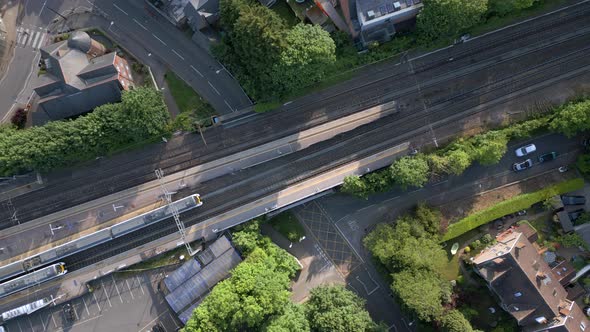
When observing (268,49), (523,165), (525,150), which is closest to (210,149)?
(268,49)

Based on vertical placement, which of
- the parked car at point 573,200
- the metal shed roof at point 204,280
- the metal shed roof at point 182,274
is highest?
the metal shed roof at point 182,274

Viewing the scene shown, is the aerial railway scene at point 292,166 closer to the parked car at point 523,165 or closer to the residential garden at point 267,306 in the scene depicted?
the parked car at point 523,165

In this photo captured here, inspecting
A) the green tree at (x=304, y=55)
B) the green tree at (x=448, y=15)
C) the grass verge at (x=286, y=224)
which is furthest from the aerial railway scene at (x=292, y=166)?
the green tree at (x=304, y=55)

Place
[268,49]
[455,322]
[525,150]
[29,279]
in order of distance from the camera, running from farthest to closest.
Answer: [525,150] < [29,279] < [455,322] < [268,49]

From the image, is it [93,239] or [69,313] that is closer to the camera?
[93,239]

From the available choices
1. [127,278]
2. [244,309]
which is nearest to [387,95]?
[244,309]

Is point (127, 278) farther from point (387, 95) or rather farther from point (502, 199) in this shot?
point (502, 199)

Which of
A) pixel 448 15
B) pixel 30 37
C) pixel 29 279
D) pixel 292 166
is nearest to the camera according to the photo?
pixel 448 15

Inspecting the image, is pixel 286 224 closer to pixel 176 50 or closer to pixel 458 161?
pixel 458 161
